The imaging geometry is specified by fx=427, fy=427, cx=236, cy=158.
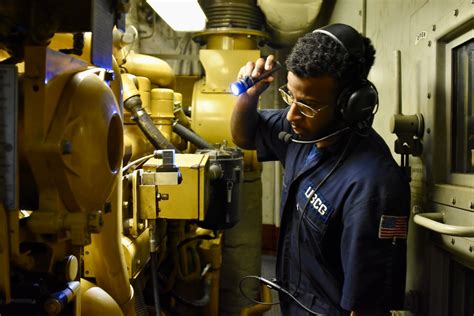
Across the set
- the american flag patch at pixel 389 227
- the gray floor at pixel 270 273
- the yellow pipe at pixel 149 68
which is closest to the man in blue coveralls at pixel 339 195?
the american flag patch at pixel 389 227

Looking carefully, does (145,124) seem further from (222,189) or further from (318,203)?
(318,203)

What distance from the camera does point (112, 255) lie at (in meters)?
1.33

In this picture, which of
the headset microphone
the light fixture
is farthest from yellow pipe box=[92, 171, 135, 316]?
the light fixture

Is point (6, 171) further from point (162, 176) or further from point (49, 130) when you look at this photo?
point (162, 176)

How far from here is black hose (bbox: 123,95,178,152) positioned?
7.76ft

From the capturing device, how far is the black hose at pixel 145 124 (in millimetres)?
2365

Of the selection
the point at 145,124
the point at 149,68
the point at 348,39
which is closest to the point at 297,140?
the point at 348,39

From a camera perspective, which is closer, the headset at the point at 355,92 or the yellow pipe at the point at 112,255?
the headset at the point at 355,92

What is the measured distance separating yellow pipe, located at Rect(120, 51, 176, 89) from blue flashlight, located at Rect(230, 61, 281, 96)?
5.00 feet

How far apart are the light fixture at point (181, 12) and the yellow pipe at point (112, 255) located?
1489 millimetres

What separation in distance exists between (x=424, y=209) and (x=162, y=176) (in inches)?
38.9

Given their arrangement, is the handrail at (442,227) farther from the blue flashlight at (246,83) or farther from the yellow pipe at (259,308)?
the yellow pipe at (259,308)

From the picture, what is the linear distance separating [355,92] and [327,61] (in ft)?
0.42

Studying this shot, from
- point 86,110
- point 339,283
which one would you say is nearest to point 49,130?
point 86,110
